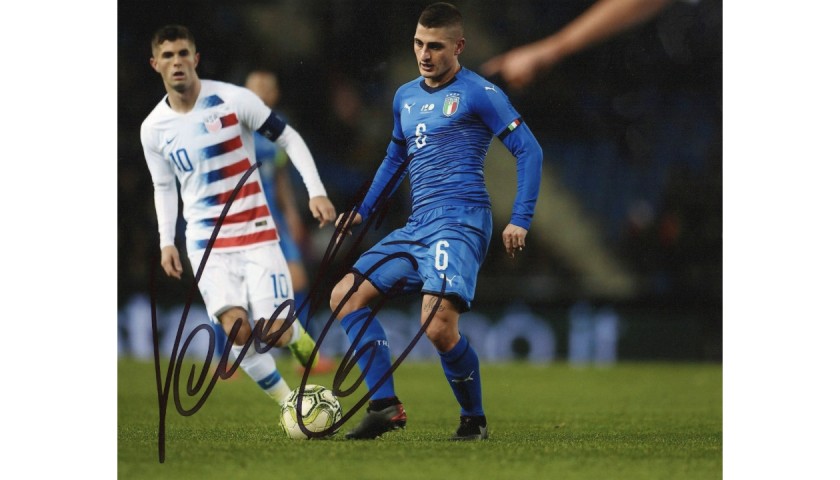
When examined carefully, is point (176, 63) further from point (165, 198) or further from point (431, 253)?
point (431, 253)

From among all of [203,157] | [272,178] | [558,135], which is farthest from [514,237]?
[558,135]

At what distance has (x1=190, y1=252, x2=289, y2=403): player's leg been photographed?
661 cm

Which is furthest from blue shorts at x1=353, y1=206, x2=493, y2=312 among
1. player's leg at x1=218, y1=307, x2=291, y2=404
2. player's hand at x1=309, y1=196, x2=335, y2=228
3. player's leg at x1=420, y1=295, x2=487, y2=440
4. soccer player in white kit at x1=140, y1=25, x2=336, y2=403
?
player's leg at x1=218, y1=307, x2=291, y2=404

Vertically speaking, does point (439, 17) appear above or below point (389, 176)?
above

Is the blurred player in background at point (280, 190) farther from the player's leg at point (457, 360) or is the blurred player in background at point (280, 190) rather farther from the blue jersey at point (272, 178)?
the player's leg at point (457, 360)

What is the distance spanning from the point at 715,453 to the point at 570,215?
21.3 ft

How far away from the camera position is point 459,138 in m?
6.10

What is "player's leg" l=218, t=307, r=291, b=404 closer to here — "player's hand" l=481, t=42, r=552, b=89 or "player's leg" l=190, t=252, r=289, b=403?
"player's leg" l=190, t=252, r=289, b=403

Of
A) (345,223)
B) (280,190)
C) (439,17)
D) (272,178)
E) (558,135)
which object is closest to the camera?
(439,17)

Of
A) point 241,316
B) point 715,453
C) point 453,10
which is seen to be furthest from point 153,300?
point 715,453

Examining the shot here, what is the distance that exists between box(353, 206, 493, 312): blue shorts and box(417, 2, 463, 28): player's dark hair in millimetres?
1020

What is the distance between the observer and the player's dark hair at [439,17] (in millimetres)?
6039

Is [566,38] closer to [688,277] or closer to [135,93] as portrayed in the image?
[135,93]
